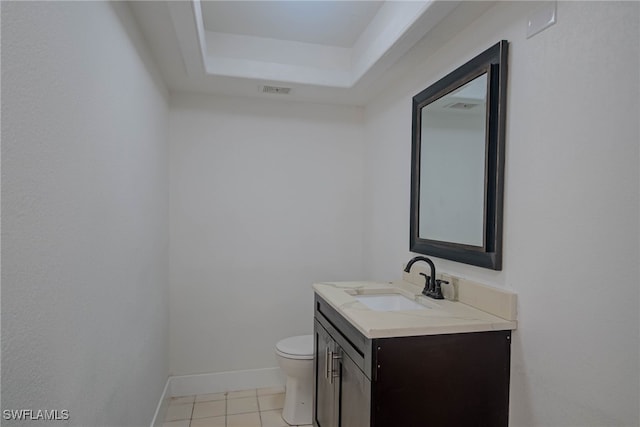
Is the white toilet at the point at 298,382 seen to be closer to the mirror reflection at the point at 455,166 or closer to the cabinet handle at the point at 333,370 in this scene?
the cabinet handle at the point at 333,370

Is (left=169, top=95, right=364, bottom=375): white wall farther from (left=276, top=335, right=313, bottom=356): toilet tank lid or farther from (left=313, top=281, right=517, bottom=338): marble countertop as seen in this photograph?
(left=313, top=281, right=517, bottom=338): marble countertop

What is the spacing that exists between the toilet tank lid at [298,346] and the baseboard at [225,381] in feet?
1.80

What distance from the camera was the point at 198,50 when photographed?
2025 millimetres

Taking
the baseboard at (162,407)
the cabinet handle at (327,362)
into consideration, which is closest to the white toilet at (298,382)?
the cabinet handle at (327,362)

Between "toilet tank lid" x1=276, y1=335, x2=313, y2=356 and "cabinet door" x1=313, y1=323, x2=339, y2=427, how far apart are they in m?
0.20

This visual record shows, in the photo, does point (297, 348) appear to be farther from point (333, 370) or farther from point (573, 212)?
point (573, 212)

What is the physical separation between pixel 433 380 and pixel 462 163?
1.01 metres

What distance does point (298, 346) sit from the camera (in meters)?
2.47

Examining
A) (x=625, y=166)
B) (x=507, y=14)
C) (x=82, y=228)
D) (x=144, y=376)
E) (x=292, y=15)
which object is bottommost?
(x=144, y=376)

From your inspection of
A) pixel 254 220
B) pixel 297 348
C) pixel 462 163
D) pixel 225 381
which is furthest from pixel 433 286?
pixel 225 381

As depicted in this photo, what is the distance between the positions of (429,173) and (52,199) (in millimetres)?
1747

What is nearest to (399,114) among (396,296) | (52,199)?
(396,296)

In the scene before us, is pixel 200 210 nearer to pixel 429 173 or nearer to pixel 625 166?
pixel 429 173

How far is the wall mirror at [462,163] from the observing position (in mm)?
1548
